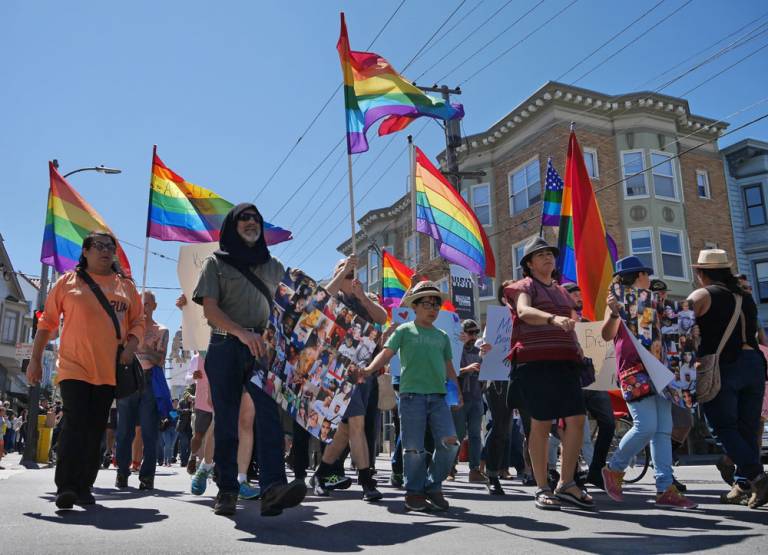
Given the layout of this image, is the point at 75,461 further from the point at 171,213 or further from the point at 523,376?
the point at 171,213

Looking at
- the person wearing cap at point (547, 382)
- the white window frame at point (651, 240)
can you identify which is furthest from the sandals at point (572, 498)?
the white window frame at point (651, 240)

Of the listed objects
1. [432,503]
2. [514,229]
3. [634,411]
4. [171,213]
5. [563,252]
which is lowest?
[432,503]

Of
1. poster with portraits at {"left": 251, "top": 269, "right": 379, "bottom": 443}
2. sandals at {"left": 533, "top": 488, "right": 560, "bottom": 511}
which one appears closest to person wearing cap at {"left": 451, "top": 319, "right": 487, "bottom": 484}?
sandals at {"left": 533, "top": 488, "right": 560, "bottom": 511}

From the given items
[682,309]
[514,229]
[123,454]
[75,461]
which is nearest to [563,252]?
[682,309]

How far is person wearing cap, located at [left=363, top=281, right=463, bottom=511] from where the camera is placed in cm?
524

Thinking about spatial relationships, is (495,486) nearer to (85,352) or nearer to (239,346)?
(239,346)

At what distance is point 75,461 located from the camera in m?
5.02

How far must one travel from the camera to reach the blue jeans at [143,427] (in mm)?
7398

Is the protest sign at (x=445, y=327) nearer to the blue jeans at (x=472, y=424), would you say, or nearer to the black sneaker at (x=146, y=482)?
the blue jeans at (x=472, y=424)

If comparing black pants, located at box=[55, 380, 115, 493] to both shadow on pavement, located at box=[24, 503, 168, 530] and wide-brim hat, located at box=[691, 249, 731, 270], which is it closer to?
shadow on pavement, located at box=[24, 503, 168, 530]

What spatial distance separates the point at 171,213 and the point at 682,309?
7.72 m

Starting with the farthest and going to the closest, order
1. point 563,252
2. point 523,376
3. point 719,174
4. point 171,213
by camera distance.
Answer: point 719,174 → point 171,213 → point 563,252 → point 523,376

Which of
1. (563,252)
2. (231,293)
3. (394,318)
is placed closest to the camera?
(231,293)

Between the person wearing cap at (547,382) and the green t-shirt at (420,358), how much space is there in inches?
22.7
